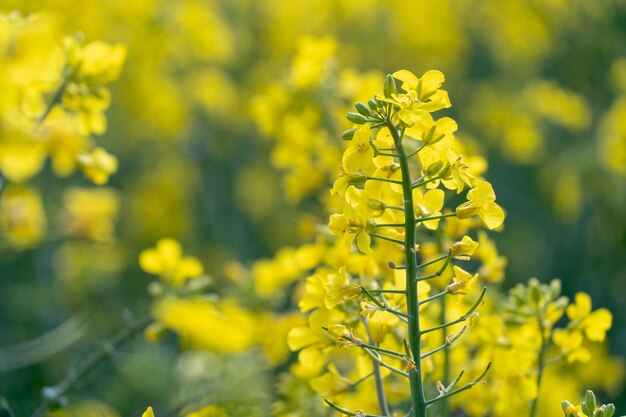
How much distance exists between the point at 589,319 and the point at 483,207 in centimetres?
45

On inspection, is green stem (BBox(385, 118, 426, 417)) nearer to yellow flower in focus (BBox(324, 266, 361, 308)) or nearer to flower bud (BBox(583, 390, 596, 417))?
yellow flower in focus (BBox(324, 266, 361, 308))

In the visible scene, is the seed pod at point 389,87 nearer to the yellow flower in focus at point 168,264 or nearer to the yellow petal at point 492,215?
the yellow petal at point 492,215

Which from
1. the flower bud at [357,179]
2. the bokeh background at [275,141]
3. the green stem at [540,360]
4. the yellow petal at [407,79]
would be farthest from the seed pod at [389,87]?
the bokeh background at [275,141]

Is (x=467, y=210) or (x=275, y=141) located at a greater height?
(x=467, y=210)

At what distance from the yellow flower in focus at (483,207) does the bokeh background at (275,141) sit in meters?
0.82

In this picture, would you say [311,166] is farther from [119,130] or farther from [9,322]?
[119,130]

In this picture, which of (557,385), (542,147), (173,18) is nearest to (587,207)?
(542,147)

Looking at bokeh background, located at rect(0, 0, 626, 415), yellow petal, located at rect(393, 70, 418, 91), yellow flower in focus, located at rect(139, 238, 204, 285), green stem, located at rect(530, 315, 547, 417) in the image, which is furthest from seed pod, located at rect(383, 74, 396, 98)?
bokeh background, located at rect(0, 0, 626, 415)

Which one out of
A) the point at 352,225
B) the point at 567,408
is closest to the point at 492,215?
the point at 352,225

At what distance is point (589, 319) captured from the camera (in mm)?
1596

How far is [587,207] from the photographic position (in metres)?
4.18

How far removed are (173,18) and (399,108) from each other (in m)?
3.06

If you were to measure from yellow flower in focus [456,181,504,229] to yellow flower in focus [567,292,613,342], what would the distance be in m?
0.39

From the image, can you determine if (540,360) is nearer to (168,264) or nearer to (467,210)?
(467,210)
